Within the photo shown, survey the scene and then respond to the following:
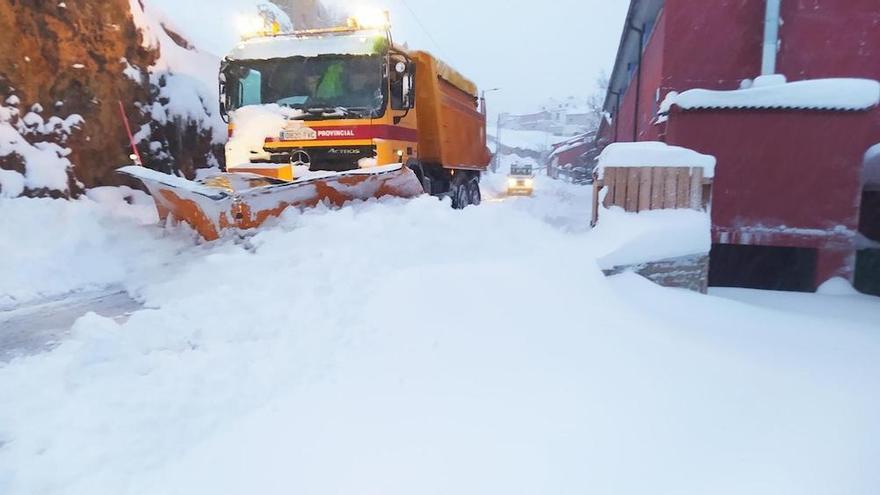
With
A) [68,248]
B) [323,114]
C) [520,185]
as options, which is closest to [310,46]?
[323,114]

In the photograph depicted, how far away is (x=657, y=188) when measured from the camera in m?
5.70

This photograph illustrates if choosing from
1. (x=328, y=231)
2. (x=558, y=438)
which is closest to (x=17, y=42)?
(x=328, y=231)

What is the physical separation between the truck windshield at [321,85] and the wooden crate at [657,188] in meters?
3.46

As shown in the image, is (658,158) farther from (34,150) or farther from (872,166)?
(34,150)

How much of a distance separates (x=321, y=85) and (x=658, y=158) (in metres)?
4.70

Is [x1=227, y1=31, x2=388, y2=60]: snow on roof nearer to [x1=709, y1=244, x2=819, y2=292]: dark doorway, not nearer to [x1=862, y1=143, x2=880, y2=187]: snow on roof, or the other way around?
[x1=709, y1=244, x2=819, y2=292]: dark doorway

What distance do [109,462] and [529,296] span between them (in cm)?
280

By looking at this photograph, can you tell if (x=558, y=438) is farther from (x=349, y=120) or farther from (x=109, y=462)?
(x=349, y=120)

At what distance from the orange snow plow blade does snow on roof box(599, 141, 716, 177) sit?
8.85 ft

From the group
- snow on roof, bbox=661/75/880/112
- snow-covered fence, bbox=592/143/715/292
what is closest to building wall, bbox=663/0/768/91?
snow on roof, bbox=661/75/880/112

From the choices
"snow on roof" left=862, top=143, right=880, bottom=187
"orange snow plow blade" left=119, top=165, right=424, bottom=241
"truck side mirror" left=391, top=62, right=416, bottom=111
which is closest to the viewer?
"orange snow plow blade" left=119, top=165, right=424, bottom=241

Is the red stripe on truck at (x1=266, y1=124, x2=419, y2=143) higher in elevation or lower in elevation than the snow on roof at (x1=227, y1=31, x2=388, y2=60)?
lower

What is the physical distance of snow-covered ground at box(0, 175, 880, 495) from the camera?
88.1 inches

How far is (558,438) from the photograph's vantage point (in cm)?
247
